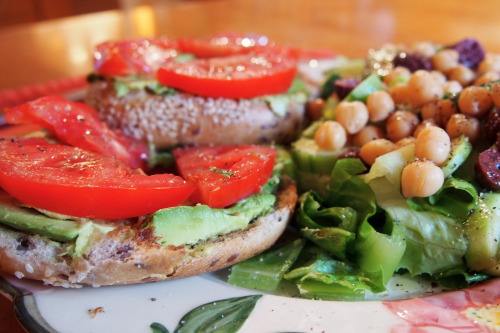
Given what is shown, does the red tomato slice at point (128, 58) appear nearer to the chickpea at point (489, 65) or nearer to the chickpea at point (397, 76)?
the chickpea at point (397, 76)

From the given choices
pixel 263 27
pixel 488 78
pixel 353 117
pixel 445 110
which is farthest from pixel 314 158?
pixel 263 27

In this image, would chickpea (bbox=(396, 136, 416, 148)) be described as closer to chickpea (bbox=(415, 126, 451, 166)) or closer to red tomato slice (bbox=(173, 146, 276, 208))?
chickpea (bbox=(415, 126, 451, 166))

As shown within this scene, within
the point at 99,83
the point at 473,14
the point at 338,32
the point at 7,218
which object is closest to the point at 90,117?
the point at 99,83

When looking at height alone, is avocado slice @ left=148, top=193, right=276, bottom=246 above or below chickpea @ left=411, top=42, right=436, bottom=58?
below

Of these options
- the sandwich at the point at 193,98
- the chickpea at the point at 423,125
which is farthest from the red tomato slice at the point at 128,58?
the chickpea at the point at 423,125

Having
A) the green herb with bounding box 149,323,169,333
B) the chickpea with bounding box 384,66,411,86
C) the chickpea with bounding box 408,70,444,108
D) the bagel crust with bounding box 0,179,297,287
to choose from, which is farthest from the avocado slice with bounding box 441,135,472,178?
the green herb with bounding box 149,323,169,333
